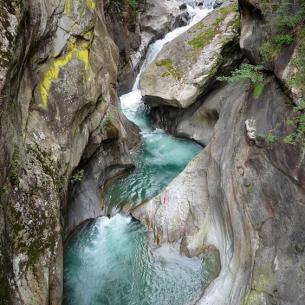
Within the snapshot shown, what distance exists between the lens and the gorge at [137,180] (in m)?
5.55

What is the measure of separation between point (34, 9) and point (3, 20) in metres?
1.74

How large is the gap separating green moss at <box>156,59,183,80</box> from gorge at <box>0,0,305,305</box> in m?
0.56

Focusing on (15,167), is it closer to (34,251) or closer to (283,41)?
(34,251)

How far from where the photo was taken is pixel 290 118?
5.83 meters

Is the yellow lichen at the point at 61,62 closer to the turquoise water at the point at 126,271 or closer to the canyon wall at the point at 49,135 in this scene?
the canyon wall at the point at 49,135

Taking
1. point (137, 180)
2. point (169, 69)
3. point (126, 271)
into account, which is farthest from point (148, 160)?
point (126, 271)

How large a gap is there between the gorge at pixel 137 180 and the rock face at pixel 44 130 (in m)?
0.03

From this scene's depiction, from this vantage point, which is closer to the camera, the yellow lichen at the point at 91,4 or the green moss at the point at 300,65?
the green moss at the point at 300,65

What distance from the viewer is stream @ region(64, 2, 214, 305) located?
7.67m

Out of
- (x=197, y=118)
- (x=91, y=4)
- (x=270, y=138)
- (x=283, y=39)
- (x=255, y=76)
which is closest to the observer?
(x=270, y=138)

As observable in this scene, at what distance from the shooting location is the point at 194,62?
1327 centimetres

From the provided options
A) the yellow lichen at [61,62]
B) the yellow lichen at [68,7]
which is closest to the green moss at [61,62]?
the yellow lichen at [61,62]

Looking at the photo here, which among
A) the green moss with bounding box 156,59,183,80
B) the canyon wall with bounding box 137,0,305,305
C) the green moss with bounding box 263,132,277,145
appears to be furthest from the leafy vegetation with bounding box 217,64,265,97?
the green moss with bounding box 156,59,183,80

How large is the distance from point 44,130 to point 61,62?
5.96 feet
